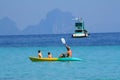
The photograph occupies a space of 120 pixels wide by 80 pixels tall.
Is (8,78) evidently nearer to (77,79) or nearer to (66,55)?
(77,79)

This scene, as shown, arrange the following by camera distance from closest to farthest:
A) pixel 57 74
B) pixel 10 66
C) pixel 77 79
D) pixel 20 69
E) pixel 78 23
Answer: pixel 77 79 → pixel 57 74 → pixel 20 69 → pixel 10 66 → pixel 78 23

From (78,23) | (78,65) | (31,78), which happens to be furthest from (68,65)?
(78,23)

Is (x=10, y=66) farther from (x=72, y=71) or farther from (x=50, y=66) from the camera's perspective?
(x=72, y=71)

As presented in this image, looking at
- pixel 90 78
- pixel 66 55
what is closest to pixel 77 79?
pixel 90 78

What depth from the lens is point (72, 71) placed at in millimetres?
31359

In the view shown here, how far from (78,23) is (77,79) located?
7500 centimetres

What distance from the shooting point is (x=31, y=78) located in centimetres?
2762

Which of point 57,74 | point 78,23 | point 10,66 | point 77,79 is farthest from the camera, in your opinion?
point 78,23

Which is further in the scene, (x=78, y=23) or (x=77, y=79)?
(x=78, y=23)

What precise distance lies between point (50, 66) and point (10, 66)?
3.44 m

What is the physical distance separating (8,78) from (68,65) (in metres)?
7.99

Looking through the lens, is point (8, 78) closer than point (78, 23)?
Yes

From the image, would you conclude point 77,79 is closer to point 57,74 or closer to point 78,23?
point 57,74

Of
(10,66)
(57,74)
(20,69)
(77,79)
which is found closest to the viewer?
(77,79)
